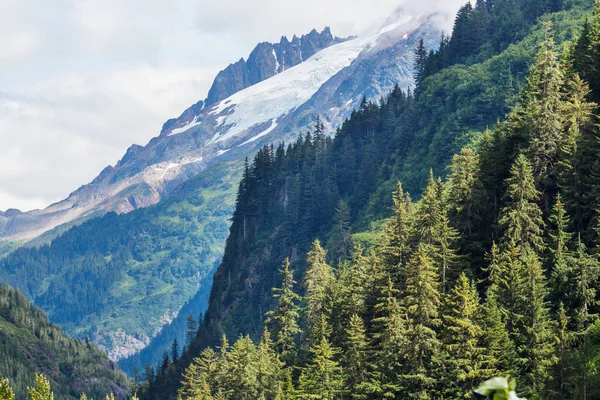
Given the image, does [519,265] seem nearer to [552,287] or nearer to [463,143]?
[552,287]

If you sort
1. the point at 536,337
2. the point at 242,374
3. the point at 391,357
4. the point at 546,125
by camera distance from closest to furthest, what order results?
the point at 536,337 → the point at 391,357 → the point at 546,125 → the point at 242,374

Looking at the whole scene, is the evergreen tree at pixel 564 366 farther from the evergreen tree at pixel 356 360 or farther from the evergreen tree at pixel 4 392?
the evergreen tree at pixel 4 392

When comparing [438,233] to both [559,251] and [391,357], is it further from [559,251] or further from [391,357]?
[391,357]

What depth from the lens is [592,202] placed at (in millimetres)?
59938

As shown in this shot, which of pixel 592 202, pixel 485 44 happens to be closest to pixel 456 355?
pixel 592 202

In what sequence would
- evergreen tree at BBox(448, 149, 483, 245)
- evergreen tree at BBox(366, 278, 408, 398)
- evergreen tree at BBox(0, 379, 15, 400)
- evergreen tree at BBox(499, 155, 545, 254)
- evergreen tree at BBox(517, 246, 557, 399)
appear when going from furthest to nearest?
evergreen tree at BBox(448, 149, 483, 245) → evergreen tree at BBox(499, 155, 545, 254) → evergreen tree at BBox(366, 278, 408, 398) → evergreen tree at BBox(517, 246, 557, 399) → evergreen tree at BBox(0, 379, 15, 400)

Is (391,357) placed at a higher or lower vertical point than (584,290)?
lower

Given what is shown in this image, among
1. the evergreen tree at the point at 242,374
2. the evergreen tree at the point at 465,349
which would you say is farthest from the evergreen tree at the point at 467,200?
the evergreen tree at the point at 242,374

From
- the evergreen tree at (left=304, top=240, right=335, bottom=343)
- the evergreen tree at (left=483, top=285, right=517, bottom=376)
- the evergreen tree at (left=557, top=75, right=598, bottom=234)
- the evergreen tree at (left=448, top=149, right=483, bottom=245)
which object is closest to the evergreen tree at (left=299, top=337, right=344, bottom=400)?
the evergreen tree at (left=304, top=240, right=335, bottom=343)

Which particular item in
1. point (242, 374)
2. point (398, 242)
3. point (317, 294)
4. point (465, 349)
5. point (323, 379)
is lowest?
point (323, 379)

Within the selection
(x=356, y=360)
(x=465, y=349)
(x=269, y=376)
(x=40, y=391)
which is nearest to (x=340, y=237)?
(x=269, y=376)

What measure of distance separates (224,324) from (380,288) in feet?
289

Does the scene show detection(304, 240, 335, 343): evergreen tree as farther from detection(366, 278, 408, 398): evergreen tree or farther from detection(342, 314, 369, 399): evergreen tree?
detection(366, 278, 408, 398): evergreen tree

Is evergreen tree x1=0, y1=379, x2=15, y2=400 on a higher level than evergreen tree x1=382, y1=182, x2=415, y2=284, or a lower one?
higher
